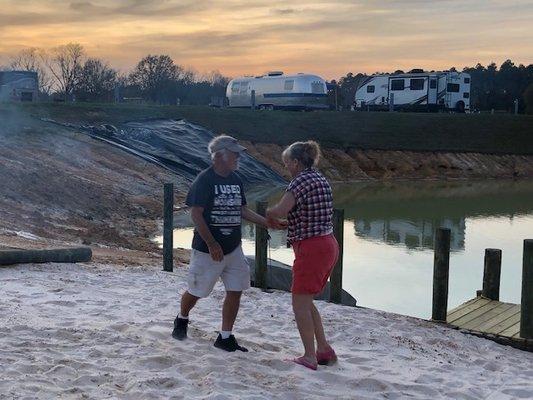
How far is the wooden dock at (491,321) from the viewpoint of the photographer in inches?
301

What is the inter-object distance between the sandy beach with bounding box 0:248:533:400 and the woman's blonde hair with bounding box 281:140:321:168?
161 centimetres

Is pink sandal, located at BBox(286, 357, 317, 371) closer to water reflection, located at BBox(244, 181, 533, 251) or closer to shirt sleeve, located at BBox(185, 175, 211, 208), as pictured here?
shirt sleeve, located at BBox(185, 175, 211, 208)

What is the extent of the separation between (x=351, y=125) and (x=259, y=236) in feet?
106

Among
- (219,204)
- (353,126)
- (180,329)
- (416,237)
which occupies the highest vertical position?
(353,126)

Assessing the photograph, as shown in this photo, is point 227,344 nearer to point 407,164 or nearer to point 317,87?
point 407,164

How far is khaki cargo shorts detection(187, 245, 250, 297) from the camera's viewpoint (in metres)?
5.87

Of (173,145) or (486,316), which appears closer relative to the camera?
(486,316)

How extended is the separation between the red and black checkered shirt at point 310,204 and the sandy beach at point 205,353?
1.11 meters

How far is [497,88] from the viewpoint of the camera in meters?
83.7

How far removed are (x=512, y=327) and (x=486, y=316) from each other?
21.3 inches

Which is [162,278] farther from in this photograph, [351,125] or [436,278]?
[351,125]

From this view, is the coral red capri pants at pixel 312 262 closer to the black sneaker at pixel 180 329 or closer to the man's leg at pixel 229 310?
the man's leg at pixel 229 310

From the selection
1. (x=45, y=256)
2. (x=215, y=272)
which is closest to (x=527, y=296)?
(x=215, y=272)

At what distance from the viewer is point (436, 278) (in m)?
8.45
